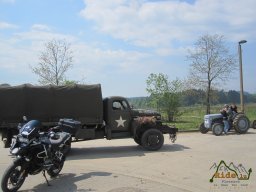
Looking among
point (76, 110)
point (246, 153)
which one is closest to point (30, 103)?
point (76, 110)

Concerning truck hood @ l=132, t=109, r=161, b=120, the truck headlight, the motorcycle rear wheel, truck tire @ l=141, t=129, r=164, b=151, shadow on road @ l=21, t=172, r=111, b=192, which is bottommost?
shadow on road @ l=21, t=172, r=111, b=192

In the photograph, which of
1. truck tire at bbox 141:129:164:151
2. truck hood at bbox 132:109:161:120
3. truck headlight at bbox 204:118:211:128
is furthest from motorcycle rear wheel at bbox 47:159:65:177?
truck headlight at bbox 204:118:211:128

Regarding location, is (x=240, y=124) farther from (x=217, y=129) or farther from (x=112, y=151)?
(x=112, y=151)

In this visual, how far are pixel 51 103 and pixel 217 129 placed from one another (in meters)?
9.20

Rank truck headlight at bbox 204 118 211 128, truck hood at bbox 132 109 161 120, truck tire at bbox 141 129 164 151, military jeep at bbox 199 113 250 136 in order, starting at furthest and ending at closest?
truck headlight at bbox 204 118 211 128 → military jeep at bbox 199 113 250 136 → truck hood at bbox 132 109 161 120 → truck tire at bbox 141 129 164 151

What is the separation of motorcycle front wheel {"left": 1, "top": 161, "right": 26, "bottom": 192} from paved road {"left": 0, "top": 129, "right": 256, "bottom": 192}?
0.96 ft

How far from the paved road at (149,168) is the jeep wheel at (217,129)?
3.29m

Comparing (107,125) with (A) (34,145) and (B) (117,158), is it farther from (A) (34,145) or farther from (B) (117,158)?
(A) (34,145)

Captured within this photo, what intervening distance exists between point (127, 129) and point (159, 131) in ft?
3.96

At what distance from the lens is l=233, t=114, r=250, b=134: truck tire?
2047 cm
